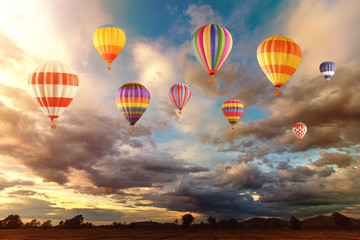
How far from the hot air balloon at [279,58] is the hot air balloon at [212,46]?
4.94m

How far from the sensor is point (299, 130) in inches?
2399

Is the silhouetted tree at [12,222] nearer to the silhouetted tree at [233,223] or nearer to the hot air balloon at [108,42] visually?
the silhouetted tree at [233,223]

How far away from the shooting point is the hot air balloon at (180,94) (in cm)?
5078

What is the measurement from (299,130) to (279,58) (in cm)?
2607

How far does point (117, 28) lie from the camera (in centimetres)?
4519

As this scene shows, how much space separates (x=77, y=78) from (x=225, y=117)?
27.2 meters

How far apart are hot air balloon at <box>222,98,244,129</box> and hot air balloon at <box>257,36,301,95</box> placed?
16.0 m

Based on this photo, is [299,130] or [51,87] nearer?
[51,87]

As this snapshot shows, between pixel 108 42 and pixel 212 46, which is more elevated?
pixel 108 42

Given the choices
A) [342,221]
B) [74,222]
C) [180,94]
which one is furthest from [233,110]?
[74,222]

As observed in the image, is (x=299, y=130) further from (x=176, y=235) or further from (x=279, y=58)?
(x=176, y=235)

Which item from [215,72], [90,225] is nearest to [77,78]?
[215,72]

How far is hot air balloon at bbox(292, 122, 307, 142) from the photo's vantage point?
60.5 metres

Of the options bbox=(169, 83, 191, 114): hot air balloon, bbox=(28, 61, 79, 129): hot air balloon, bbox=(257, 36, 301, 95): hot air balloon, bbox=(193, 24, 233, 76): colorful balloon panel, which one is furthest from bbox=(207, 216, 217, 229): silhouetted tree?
bbox=(28, 61, 79, 129): hot air balloon
